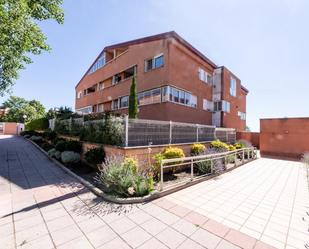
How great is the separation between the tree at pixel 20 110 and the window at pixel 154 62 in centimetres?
4081

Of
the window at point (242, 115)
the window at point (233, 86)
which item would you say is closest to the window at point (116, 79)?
the window at point (233, 86)

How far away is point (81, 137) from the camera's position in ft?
35.0

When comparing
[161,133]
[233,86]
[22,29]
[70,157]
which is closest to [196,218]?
[161,133]

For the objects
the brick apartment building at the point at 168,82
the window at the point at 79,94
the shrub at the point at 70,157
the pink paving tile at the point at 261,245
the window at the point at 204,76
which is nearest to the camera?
the pink paving tile at the point at 261,245

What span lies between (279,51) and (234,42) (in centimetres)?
331

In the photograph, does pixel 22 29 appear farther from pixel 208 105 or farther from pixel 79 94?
pixel 79 94

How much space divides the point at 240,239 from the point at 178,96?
12.2 metres

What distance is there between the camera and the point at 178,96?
48.4ft

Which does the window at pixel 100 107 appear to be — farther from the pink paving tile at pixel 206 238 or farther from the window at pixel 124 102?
the pink paving tile at pixel 206 238

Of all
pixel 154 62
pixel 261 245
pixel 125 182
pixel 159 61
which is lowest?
pixel 261 245

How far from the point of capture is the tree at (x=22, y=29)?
28.3 feet

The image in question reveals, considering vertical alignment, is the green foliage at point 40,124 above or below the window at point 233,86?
below

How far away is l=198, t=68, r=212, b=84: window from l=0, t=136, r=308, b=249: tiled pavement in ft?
44.5

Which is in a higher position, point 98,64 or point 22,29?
point 98,64
